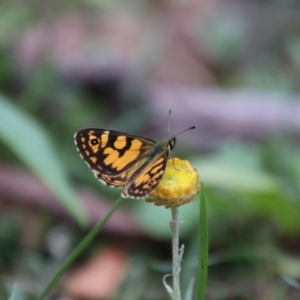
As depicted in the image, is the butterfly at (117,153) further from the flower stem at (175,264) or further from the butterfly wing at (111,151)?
the flower stem at (175,264)

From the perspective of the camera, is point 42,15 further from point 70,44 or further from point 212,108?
point 212,108

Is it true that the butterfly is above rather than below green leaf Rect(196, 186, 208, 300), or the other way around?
above

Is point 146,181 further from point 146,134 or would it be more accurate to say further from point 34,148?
point 146,134

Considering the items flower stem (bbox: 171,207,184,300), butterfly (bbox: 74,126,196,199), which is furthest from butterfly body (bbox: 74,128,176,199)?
flower stem (bbox: 171,207,184,300)

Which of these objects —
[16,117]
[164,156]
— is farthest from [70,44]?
[164,156]

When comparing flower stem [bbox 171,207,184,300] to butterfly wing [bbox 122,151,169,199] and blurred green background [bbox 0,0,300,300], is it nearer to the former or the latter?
butterfly wing [bbox 122,151,169,199]

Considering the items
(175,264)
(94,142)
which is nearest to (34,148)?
(94,142)

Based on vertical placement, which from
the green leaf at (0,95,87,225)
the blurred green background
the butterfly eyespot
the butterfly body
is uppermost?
the butterfly eyespot
